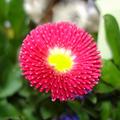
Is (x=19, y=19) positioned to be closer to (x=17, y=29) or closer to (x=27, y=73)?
(x=17, y=29)

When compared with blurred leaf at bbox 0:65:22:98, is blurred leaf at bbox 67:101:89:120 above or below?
below

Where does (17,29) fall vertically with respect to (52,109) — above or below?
above

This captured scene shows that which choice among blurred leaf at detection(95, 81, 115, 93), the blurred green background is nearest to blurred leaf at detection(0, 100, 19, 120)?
the blurred green background

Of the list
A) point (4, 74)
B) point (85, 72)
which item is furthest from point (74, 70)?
point (4, 74)

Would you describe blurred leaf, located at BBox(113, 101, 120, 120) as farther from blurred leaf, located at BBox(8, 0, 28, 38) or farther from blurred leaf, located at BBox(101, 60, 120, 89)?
blurred leaf, located at BBox(8, 0, 28, 38)

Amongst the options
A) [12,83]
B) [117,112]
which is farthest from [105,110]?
[12,83]

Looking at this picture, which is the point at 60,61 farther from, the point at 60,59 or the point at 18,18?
the point at 18,18
